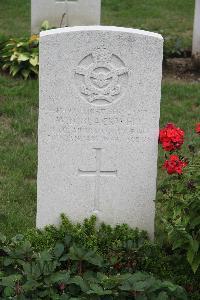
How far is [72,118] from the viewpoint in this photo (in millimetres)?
4508

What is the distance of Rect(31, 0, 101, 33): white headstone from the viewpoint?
30.9 ft

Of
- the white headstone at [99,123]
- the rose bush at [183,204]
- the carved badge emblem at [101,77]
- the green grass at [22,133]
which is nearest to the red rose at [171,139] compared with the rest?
the rose bush at [183,204]

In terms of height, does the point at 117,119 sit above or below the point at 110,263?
above

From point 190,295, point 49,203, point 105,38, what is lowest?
point 190,295

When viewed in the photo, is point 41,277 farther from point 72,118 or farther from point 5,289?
point 72,118

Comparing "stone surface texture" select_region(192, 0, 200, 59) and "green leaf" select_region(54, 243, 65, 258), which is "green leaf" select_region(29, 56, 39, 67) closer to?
"stone surface texture" select_region(192, 0, 200, 59)

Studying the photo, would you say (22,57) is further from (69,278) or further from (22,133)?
(69,278)

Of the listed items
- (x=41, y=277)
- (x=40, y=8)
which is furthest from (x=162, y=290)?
(x=40, y=8)

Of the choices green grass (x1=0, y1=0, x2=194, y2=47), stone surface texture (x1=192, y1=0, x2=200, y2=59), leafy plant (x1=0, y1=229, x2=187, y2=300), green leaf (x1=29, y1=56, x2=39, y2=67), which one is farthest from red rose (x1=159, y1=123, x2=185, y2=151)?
green grass (x1=0, y1=0, x2=194, y2=47)

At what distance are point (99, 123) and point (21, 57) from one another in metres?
4.13

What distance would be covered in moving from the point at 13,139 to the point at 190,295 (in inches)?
115

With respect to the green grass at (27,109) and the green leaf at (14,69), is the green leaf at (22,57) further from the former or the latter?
the green grass at (27,109)

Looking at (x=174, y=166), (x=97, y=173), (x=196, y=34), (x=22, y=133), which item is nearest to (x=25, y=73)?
(x=22, y=133)

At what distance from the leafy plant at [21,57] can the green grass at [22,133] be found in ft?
0.52
